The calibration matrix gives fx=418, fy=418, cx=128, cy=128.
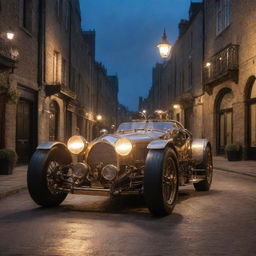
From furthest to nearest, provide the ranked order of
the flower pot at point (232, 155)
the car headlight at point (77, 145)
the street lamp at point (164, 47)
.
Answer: the flower pot at point (232, 155), the street lamp at point (164, 47), the car headlight at point (77, 145)

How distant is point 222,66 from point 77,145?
16.6 meters

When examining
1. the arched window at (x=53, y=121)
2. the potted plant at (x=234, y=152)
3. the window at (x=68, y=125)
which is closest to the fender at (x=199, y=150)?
the potted plant at (x=234, y=152)

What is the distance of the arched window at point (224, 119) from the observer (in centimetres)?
2353

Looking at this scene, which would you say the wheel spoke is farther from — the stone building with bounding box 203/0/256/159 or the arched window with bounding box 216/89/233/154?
the arched window with bounding box 216/89/233/154

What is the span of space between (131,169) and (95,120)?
124 ft

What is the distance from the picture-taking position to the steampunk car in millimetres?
6258

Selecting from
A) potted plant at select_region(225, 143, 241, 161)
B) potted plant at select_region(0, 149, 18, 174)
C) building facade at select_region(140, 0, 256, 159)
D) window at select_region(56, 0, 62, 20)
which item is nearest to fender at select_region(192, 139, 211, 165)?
potted plant at select_region(0, 149, 18, 174)

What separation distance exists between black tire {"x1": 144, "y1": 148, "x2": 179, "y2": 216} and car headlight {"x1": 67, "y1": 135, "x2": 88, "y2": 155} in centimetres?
146

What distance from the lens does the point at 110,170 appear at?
22.0ft

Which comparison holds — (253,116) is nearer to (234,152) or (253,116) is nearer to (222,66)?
(234,152)

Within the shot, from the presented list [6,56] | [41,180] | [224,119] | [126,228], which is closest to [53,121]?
[6,56]

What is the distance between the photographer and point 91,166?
287 inches

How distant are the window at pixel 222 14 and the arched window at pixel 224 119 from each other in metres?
3.69

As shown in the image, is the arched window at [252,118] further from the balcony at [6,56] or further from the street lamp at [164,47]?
the balcony at [6,56]
